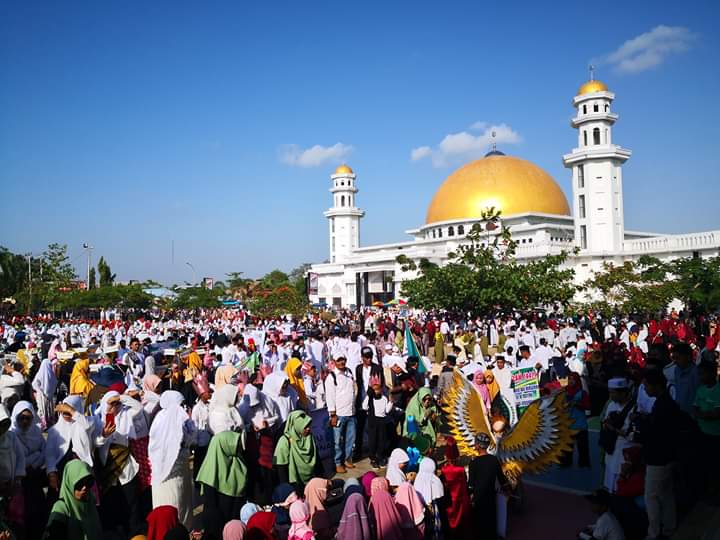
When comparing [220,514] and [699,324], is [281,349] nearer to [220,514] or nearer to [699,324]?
[220,514]

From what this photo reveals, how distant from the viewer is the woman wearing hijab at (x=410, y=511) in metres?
4.82

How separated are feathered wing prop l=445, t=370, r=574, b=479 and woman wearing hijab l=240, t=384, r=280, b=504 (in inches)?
76.2

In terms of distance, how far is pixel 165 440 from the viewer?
540cm

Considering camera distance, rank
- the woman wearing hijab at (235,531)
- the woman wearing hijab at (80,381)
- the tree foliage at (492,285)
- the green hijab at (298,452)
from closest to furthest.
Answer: the woman wearing hijab at (235,531), the green hijab at (298,452), the woman wearing hijab at (80,381), the tree foliage at (492,285)

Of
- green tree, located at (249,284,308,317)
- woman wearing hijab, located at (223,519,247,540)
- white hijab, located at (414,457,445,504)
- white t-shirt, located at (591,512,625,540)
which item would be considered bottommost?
white t-shirt, located at (591,512,625,540)

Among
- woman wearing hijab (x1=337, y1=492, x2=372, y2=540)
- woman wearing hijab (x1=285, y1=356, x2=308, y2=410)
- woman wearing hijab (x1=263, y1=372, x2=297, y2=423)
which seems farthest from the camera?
woman wearing hijab (x1=285, y1=356, x2=308, y2=410)

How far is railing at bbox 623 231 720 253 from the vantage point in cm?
3729

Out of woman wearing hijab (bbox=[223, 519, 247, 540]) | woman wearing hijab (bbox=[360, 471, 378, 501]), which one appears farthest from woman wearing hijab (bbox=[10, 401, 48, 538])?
woman wearing hijab (bbox=[360, 471, 378, 501])

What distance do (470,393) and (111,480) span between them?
132 inches

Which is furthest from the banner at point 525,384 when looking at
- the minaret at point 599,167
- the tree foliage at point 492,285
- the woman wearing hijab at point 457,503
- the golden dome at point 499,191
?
the golden dome at point 499,191

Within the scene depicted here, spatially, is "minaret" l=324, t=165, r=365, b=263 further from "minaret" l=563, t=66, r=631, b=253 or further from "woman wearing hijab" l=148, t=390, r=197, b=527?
"woman wearing hijab" l=148, t=390, r=197, b=527

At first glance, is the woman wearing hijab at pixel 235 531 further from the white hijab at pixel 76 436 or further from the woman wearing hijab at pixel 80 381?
the woman wearing hijab at pixel 80 381

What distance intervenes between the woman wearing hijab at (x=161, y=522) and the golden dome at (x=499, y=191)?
2003 inches

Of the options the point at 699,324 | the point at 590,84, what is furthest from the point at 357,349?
the point at 590,84
